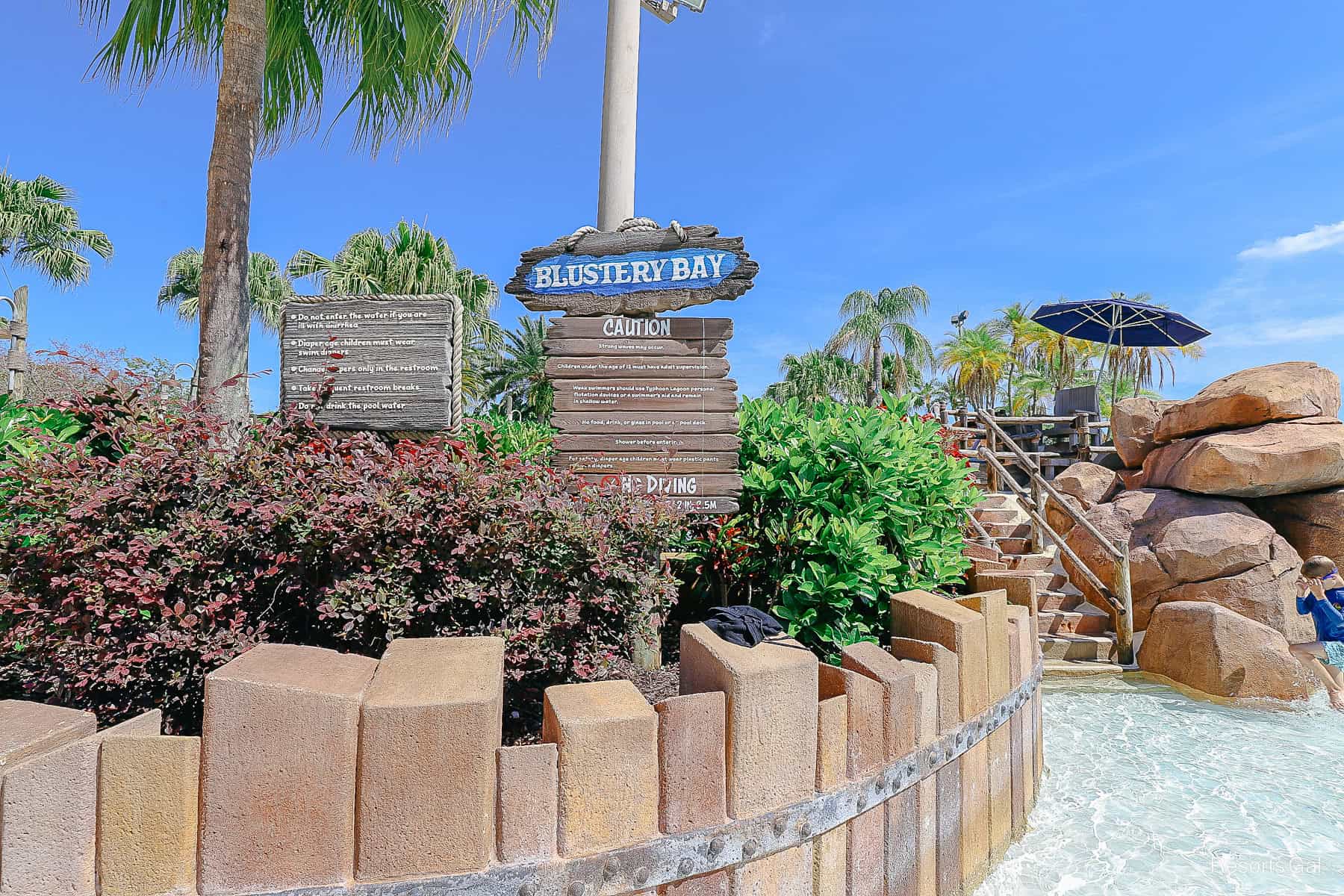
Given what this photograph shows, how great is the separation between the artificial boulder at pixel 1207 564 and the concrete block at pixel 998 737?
708cm

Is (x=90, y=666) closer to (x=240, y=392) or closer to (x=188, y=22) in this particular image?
(x=240, y=392)

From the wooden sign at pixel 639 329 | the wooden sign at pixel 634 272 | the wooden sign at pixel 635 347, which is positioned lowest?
the wooden sign at pixel 635 347

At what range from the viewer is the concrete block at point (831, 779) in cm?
201

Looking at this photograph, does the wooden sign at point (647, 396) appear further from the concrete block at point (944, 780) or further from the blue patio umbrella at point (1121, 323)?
the blue patio umbrella at point (1121, 323)

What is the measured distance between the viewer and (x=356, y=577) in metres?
2.36

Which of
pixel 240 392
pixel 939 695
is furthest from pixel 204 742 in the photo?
pixel 240 392

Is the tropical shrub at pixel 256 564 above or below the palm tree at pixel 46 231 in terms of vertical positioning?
below

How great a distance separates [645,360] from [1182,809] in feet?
12.1

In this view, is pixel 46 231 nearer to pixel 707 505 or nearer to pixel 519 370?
pixel 519 370

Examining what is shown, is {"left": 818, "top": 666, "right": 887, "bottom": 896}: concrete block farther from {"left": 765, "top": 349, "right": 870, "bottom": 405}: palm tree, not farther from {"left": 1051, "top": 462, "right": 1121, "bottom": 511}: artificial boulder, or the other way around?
{"left": 765, "top": 349, "right": 870, "bottom": 405}: palm tree

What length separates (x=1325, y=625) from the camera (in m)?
7.15

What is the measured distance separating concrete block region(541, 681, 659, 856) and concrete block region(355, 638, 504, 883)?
18 centimetres

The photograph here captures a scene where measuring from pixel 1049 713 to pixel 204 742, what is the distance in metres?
5.97

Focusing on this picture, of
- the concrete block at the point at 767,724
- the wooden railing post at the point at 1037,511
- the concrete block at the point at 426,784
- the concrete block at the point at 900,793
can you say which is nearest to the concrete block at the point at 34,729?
the concrete block at the point at 426,784
